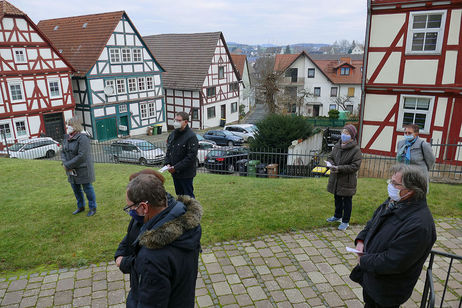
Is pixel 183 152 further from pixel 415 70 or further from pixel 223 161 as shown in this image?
pixel 415 70

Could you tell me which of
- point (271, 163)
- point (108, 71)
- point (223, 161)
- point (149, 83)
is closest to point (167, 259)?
point (223, 161)

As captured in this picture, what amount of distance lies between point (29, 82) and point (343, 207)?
23.2 meters

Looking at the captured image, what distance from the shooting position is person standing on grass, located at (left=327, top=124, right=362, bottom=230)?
18.2ft

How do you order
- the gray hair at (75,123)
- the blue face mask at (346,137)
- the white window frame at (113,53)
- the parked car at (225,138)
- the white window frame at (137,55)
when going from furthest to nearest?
the white window frame at (137,55) → the white window frame at (113,53) → the parked car at (225,138) → the gray hair at (75,123) → the blue face mask at (346,137)

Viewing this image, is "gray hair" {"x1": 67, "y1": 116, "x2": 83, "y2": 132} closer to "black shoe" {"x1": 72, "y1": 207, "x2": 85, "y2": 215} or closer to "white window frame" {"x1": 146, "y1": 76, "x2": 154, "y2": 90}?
"black shoe" {"x1": 72, "y1": 207, "x2": 85, "y2": 215}

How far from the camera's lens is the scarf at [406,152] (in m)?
6.20

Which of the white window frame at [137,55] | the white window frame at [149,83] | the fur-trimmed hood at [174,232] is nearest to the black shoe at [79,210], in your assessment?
the fur-trimmed hood at [174,232]

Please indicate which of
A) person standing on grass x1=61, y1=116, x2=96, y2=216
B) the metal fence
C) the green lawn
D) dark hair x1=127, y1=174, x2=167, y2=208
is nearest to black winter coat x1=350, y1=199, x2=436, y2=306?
dark hair x1=127, y1=174, x2=167, y2=208

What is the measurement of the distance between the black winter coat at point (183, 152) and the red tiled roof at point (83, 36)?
70.7 feet

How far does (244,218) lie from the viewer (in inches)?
251

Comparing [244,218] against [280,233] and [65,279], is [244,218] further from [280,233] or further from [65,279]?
[65,279]

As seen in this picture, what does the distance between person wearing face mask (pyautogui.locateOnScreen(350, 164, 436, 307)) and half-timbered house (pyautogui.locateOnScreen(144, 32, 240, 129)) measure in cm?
2912

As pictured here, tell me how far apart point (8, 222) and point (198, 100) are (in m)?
26.5

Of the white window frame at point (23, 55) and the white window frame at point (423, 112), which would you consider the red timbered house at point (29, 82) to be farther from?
the white window frame at point (423, 112)
